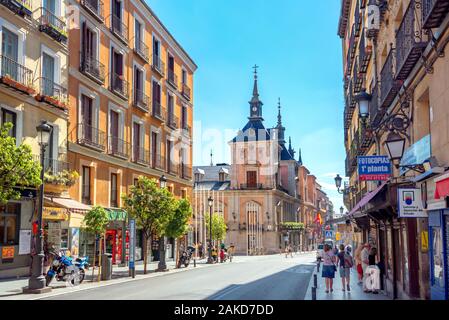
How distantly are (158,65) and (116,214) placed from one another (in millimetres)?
13283

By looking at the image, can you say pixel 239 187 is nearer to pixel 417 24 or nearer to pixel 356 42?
pixel 356 42

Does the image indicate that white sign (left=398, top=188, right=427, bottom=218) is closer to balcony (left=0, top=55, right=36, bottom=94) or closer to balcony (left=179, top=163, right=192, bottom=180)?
balcony (left=0, top=55, right=36, bottom=94)

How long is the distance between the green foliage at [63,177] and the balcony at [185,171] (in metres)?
18.4

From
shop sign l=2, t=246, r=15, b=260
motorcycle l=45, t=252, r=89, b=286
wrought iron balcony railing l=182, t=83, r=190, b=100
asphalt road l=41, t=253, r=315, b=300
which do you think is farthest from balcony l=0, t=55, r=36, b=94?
wrought iron balcony railing l=182, t=83, r=190, b=100

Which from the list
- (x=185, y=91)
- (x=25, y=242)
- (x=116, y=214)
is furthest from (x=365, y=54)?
(x=185, y=91)

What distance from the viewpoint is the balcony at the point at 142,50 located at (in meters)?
33.0

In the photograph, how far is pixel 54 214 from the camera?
68.9 ft

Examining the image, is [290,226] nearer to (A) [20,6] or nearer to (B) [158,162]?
(B) [158,162]

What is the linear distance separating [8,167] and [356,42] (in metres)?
20.9

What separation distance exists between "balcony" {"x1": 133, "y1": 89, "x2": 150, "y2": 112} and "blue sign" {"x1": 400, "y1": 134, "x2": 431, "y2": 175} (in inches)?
857

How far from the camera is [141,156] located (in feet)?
110

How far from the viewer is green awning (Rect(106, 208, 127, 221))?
88.5 ft

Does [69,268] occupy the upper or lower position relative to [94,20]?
lower
